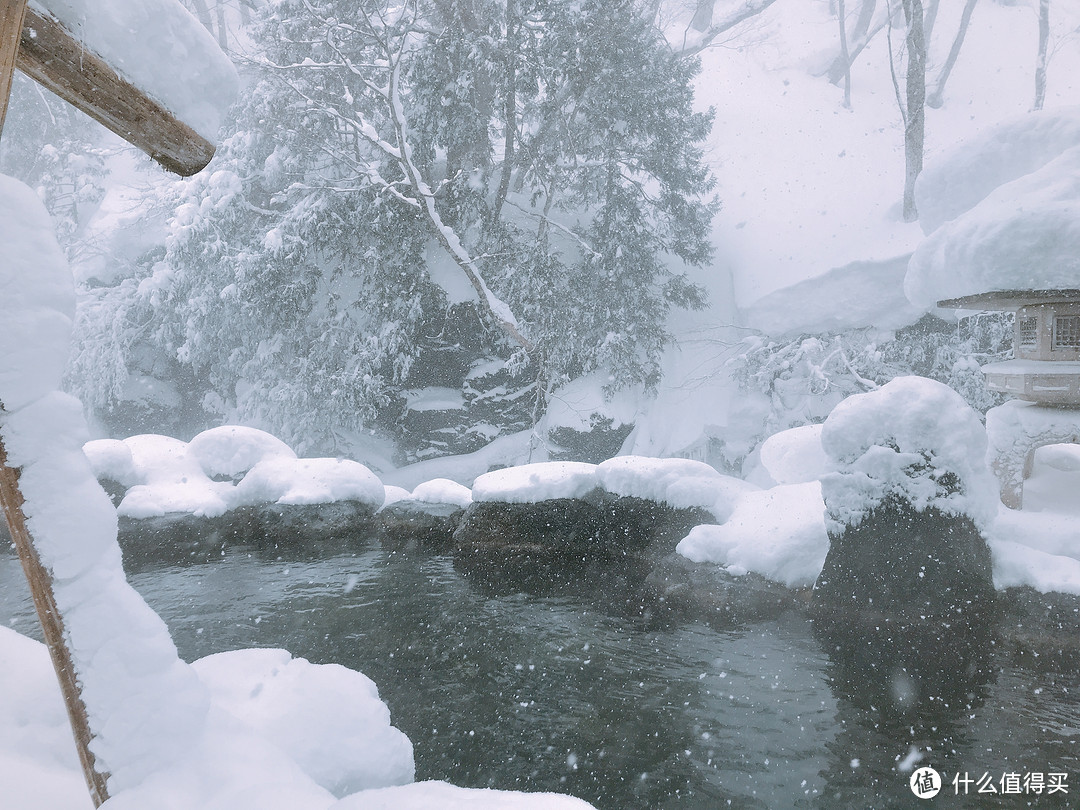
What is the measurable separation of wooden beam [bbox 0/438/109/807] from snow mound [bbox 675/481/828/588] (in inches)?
230

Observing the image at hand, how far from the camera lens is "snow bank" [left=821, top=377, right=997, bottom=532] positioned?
6027mm

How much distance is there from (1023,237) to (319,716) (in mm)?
Answer: 6755

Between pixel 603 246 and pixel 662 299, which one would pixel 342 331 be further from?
pixel 662 299

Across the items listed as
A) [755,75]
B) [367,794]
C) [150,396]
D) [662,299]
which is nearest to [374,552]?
[367,794]

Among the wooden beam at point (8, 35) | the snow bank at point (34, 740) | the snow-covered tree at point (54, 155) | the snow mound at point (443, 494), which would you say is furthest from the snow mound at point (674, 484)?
the snow-covered tree at point (54, 155)

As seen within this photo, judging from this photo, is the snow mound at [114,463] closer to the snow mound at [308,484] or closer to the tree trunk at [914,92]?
the snow mound at [308,484]

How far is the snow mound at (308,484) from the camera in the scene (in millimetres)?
8734

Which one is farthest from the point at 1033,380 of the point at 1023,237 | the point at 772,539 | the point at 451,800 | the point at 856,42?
the point at 856,42

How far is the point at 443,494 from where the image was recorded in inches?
362

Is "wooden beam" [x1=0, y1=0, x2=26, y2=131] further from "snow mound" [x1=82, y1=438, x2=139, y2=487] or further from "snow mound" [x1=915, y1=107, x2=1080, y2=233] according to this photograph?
"snow mound" [x1=82, y1=438, x2=139, y2=487]

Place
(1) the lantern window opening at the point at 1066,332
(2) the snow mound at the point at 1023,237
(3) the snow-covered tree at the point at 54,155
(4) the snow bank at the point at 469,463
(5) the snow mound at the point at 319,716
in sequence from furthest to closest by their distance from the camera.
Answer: (3) the snow-covered tree at the point at 54,155, (4) the snow bank at the point at 469,463, (1) the lantern window opening at the point at 1066,332, (2) the snow mound at the point at 1023,237, (5) the snow mound at the point at 319,716

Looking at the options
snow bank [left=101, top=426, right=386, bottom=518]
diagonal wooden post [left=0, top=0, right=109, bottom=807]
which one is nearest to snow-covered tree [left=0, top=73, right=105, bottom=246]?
snow bank [left=101, top=426, right=386, bottom=518]

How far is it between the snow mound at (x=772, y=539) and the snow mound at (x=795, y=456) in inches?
29.9

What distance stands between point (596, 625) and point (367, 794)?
Answer: 4543 millimetres
